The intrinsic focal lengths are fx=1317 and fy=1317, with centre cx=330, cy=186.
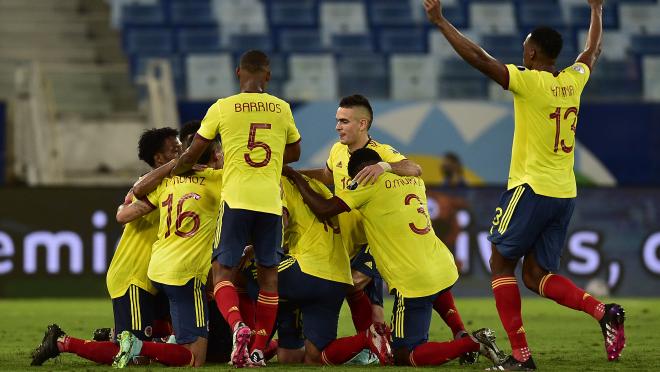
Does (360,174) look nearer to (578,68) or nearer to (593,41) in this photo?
(578,68)

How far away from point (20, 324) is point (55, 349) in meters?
4.01

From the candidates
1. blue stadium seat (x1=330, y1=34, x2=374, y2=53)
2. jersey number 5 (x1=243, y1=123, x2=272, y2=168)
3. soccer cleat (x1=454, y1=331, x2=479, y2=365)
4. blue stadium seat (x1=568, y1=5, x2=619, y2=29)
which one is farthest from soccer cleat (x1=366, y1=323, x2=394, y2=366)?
blue stadium seat (x1=568, y1=5, x2=619, y2=29)

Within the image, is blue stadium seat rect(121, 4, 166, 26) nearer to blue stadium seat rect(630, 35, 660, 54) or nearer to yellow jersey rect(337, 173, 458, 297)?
blue stadium seat rect(630, 35, 660, 54)

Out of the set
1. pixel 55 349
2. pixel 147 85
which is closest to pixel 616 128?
pixel 147 85

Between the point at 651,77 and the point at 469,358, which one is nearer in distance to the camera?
the point at 469,358

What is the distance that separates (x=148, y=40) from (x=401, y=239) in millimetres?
12465

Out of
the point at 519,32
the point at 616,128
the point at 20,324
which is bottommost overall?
the point at 20,324

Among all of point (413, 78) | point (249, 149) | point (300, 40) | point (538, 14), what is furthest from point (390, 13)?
point (249, 149)

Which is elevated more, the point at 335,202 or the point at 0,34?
the point at 0,34

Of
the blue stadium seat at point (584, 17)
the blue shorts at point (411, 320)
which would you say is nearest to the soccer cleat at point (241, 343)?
the blue shorts at point (411, 320)

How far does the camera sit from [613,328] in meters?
7.64

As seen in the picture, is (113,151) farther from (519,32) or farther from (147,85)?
(519,32)

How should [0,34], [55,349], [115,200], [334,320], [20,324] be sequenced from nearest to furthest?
[55,349]
[334,320]
[20,324]
[115,200]
[0,34]

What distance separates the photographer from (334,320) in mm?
7996
